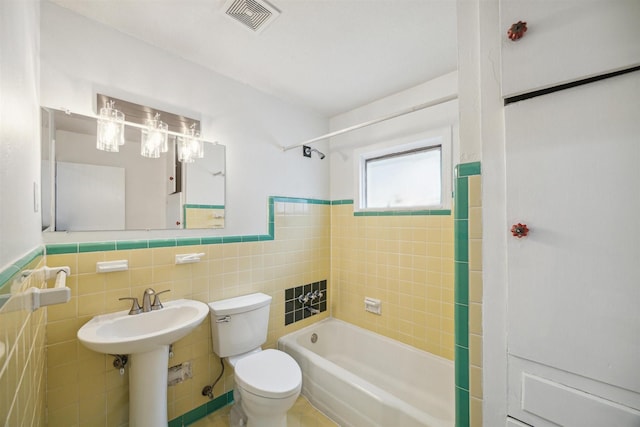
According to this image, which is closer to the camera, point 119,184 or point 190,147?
point 119,184

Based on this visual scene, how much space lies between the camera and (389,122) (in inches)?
84.8

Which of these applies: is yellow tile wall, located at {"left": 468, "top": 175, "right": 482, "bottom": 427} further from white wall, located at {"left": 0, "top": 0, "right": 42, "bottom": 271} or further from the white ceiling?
white wall, located at {"left": 0, "top": 0, "right": 42, "bottom": 271}

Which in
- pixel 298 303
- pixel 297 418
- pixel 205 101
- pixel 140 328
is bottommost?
pixel 297 418

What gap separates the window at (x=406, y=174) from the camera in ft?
6.20

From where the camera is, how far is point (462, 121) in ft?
3.10

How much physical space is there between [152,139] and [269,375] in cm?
155

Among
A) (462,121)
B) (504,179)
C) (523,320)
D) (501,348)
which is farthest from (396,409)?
(462,121)

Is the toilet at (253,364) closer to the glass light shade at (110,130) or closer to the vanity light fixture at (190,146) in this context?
the vanity light fixture at (190,146)

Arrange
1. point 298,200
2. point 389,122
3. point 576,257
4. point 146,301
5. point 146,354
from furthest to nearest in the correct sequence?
point 298,200 → point 389,122 → point 146,301 → point 146,354 → point 576,257

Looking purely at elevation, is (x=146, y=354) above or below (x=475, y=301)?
below

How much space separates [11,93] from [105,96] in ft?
3.18

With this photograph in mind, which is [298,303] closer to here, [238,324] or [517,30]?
[238,324]

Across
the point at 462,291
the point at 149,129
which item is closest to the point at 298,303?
the point at 462,291

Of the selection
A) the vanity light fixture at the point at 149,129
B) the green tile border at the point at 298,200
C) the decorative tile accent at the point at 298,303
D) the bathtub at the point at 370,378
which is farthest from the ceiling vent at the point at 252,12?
the bathtub at the point at 370,378
